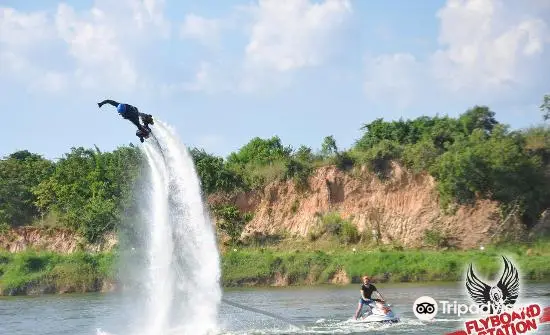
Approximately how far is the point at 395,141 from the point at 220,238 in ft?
57.4

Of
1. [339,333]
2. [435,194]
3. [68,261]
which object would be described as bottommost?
[339,333]

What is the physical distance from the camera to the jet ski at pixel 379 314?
33.7 m

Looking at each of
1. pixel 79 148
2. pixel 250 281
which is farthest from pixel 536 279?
pixel 79 148

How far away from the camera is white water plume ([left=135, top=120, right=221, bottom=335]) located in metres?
31.0

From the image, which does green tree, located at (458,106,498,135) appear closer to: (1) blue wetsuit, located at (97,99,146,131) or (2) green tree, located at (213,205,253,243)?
(2) green tree, located at (213,205,253,243)

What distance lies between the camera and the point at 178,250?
31.2 meters

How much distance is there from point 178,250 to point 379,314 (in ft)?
28.2

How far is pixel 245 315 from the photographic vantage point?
38438 millimetres

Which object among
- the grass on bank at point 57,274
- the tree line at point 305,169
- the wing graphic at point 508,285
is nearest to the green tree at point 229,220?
the tree line at point 305,169

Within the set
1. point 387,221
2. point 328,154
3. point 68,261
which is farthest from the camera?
point 328,154

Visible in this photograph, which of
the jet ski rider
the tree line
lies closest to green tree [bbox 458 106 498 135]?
the tree line

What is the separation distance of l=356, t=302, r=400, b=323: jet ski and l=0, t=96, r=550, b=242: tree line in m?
29.7

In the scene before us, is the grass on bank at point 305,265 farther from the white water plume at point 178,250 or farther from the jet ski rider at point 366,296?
the white water plume at point 178,250

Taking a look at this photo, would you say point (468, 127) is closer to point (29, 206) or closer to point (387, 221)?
point (387, 221)
